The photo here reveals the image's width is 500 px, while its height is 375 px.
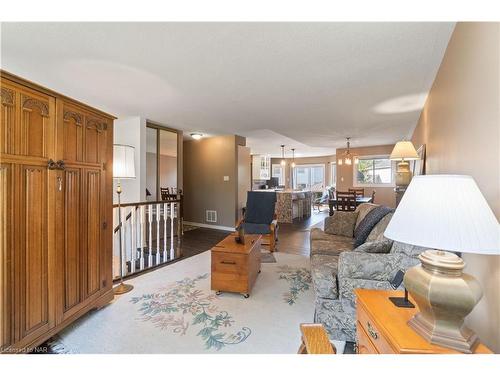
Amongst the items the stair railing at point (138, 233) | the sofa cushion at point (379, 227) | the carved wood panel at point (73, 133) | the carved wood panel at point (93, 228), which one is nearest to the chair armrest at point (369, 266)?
the sofa cushion at point (379, 227)

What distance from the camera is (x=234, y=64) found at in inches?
88.6

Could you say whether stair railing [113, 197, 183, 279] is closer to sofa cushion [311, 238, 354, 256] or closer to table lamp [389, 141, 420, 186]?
sofa cushion [311, 238, 354, 256]

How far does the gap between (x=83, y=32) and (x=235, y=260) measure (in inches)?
91.8

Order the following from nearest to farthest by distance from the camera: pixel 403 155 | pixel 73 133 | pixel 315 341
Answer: pixel 315 341, pixel 73 133, pixel 403 155

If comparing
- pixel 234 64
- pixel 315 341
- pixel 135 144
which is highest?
pixel 234 64

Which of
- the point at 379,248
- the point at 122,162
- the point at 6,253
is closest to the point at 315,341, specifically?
the point at 379,248

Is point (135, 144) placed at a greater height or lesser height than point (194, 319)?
greater

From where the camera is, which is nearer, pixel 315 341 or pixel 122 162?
pixel 315 341

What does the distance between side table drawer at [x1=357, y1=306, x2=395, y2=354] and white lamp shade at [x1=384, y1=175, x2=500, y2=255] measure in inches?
16.8

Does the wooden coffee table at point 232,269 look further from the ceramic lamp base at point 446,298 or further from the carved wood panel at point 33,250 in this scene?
the ceramic lamp base at point 446,298

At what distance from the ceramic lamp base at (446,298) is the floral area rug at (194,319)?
1119 millimetres

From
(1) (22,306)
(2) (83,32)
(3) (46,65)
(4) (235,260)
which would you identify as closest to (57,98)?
(2) (83,32)

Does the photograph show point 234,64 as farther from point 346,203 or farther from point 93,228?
point 346,203

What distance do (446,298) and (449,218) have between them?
0.27 m
